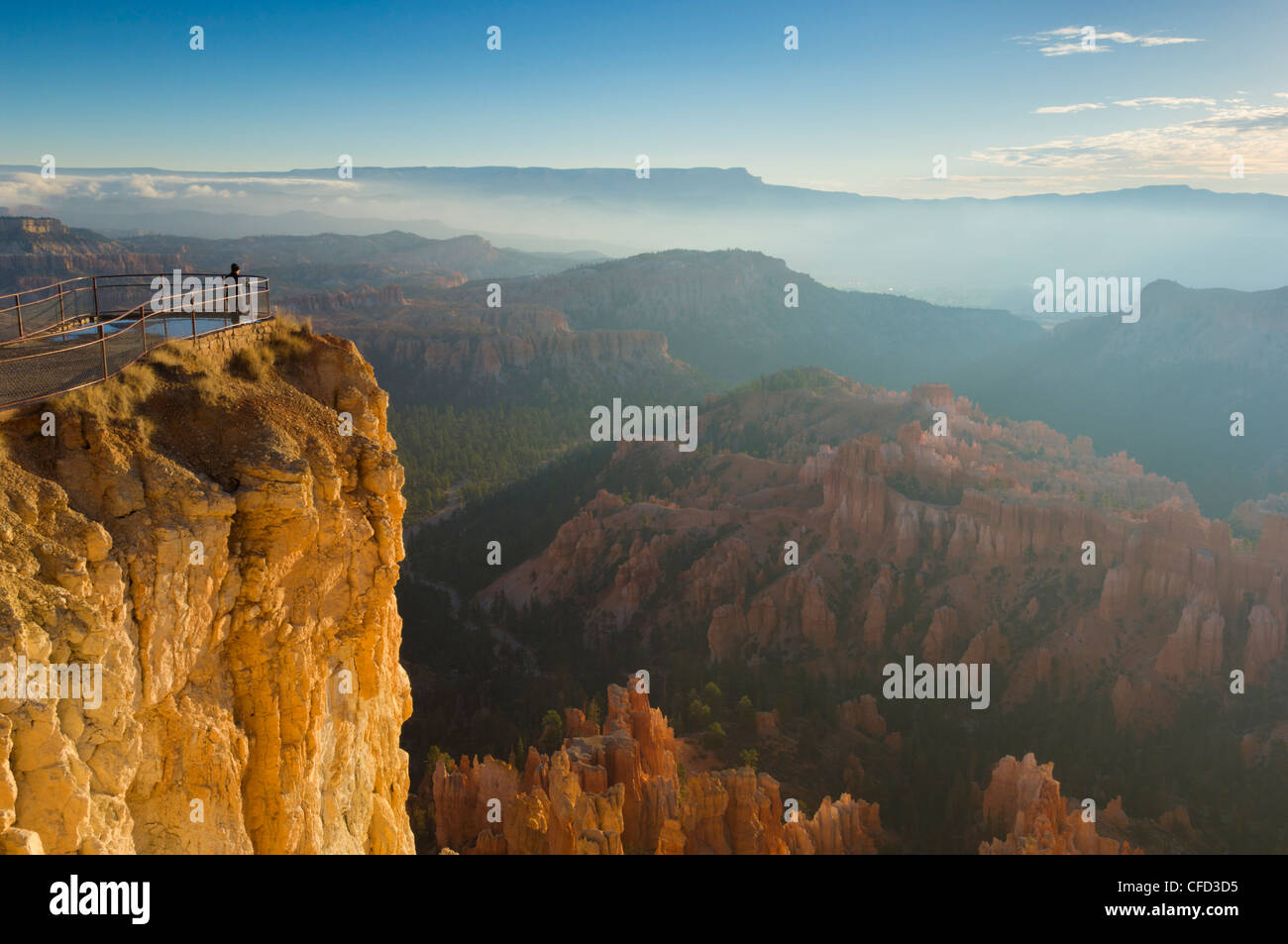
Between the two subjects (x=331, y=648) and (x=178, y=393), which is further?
(x=331, y=648)

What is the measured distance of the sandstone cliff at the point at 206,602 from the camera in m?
7.89

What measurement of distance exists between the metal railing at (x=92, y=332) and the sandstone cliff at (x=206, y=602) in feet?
1.19

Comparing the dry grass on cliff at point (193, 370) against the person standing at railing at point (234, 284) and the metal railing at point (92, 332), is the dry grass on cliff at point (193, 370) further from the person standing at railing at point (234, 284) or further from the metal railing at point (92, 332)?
the person standing at railing at point (234, 284)

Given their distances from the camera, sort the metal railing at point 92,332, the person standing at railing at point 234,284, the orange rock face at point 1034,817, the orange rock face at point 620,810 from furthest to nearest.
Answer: the orange rock face at point 1034,817, the orange rock face at point 620,810, the person standing at railing at point 234,284, the metal railing at point 92,332

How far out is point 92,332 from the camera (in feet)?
41.2

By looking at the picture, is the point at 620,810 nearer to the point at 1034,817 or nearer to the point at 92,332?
the point at 1034,817

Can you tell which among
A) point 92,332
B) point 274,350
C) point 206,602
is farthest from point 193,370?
point 206,602

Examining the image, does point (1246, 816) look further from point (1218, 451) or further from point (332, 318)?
point (332, 318)

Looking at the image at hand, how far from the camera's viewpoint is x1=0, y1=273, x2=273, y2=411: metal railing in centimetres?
1013

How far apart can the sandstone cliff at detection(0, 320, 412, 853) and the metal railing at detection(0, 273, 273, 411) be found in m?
0.36

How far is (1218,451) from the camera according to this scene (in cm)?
9906

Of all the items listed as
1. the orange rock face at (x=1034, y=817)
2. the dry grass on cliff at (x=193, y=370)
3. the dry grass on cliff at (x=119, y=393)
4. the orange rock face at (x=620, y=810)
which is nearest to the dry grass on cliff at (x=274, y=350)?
the dry grass on cliff at (x=193, y=370)
